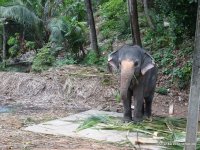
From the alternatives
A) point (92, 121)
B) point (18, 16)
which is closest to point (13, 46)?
point (18, 16)

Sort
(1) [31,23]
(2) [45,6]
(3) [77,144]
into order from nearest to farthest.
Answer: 1. (3) [77,144]
2. (1) [31,23]
3. (2) [45,6]

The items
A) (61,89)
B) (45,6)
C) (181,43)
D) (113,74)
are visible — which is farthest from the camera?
(45,6)

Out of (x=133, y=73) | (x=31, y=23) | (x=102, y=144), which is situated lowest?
(x=102, y=144)

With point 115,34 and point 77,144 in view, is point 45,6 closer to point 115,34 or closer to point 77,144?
point 115,34

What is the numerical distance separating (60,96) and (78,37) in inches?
205

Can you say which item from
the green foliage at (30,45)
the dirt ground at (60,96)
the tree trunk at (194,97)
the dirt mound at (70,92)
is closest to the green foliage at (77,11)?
the green foliage at (30,45)

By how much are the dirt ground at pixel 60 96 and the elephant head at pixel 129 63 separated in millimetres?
1698

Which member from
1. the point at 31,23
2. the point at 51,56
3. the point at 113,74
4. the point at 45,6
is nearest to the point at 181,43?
the point at 113,74

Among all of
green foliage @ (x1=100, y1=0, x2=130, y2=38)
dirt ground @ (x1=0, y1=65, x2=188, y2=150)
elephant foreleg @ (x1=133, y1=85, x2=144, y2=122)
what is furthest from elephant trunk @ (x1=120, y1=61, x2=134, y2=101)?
green foliage @ (x1=100, y1=0, x2=130, y2=38)

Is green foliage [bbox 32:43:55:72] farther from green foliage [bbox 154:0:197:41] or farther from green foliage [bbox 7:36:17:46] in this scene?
green foliage [bbox 154:0:197:41]

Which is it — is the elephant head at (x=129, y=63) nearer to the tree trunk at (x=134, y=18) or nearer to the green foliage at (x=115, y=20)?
the tree trunk at (x=134, y=18)

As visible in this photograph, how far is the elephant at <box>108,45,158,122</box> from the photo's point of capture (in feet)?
24.8

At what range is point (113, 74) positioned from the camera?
40.0 feet

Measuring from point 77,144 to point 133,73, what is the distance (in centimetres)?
189
